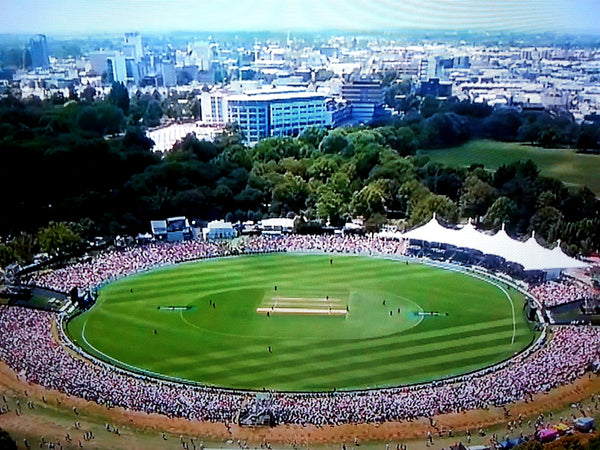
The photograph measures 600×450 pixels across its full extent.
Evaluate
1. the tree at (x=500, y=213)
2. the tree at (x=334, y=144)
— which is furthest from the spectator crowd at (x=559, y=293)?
the tree at (x=334, y=144)

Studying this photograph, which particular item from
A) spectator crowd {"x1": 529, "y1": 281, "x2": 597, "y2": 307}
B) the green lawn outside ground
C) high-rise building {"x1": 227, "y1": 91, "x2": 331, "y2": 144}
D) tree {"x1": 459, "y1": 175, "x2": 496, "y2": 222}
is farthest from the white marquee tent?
high-rise building {"x1": 227, "y1": 91, "x2": 331, "y2": 144}

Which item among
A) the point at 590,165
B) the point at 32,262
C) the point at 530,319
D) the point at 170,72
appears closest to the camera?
the point at 530,319

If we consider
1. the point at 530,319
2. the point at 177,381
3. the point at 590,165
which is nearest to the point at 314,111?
the point at 590,165

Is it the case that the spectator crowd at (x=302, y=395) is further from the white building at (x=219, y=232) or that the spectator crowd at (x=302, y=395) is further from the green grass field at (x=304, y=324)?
the white building at (x=219, y=232)

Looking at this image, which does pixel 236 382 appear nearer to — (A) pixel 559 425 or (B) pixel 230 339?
(B) pixel 230 339

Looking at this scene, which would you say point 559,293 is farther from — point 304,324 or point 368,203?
point 368,203

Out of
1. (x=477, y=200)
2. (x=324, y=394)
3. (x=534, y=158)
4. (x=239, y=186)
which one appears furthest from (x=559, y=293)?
(x=534, y=158)
